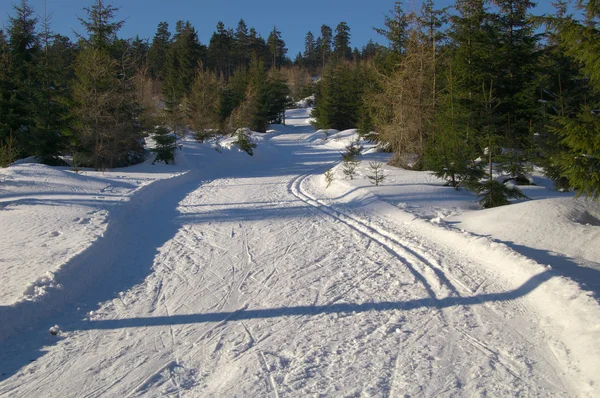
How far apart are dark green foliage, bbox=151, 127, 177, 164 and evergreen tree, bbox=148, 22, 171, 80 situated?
163ft

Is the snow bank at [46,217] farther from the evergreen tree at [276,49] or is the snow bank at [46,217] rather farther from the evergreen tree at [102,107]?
the evergreen tree at [276,49]

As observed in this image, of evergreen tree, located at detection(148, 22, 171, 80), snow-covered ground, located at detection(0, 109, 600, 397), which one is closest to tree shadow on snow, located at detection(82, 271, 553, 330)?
snow-covered ground, located at detection(0, 109, 600, 397)

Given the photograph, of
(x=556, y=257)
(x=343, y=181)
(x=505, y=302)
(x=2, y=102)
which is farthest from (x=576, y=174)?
(x=2, y=102)

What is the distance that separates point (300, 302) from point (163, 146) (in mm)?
20549

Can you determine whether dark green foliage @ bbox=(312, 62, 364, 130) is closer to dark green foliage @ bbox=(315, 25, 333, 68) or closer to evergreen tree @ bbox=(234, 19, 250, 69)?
evergreen tree @ bbox=(234, 19, 250, 69)

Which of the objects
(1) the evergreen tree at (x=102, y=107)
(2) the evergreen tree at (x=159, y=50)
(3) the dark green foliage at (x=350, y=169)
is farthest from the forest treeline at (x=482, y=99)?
(2) the evergreen tree at (x=159, y=50)

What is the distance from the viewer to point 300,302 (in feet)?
18.5

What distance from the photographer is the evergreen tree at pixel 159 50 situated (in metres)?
72.1

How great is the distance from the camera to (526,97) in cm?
1938

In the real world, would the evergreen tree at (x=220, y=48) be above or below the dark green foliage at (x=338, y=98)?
above

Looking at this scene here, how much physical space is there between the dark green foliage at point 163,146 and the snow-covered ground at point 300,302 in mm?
11998

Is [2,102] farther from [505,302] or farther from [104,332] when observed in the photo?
[505,302]

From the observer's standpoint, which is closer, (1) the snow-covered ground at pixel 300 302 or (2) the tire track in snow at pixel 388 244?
(1) the snow-covered ground at pixel 300 302

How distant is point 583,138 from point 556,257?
232cm
